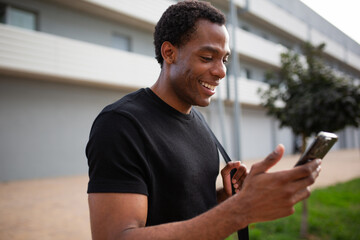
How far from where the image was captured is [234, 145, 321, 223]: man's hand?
88cm

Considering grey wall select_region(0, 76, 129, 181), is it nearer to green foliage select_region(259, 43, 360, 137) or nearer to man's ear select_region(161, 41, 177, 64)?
green foliage select_region(259, 43, 360, 137)

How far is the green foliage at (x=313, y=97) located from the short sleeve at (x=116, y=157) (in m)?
3.67

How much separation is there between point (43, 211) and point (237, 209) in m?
5.74

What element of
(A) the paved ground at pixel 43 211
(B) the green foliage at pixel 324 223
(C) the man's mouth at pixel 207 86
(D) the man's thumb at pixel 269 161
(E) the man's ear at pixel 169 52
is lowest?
(B) the green foliage at pixel 324 223

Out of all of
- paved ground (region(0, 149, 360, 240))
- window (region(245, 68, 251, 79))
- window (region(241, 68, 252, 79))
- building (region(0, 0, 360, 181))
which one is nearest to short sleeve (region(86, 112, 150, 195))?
paved ground (region(0, 149, 360, 240))

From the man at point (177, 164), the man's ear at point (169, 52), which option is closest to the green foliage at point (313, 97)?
the man at point (177, 164)

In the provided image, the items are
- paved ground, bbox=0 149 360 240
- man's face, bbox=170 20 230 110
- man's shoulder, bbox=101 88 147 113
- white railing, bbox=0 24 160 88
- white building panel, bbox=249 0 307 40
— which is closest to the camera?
man's shoulder, bbox=101 88 147 113

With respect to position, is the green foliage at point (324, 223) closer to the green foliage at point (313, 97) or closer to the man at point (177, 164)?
the green foliage at point (313, 97)

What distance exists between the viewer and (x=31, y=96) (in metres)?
9.80

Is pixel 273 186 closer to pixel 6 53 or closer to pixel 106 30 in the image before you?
pixel 6 53

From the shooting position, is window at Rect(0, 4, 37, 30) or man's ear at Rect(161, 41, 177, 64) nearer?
A: man's ear at Rect(161, 41, 177, 64)

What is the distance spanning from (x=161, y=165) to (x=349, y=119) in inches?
147

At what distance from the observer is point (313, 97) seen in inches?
170

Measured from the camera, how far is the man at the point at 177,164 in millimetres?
914
